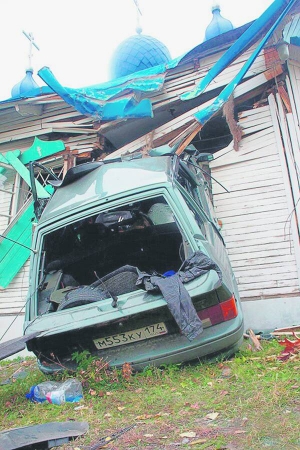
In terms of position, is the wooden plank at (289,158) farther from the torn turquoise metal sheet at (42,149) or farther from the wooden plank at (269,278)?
the torn turquoise metal sheet at (42,149)

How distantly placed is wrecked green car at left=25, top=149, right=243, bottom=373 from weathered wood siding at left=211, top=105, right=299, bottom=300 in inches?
77.3

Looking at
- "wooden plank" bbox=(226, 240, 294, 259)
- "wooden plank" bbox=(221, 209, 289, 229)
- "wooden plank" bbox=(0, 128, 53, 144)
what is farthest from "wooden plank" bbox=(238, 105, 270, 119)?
"wooden plank" bbox=(0, 128, 53, 144)

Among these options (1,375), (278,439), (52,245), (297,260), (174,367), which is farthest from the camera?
(297,260)

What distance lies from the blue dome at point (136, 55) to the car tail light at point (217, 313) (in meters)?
10.6

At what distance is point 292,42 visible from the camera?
680 centimetres

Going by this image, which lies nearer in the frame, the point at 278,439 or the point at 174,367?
the point at 278,439

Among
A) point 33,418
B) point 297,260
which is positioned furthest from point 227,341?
point 297,260

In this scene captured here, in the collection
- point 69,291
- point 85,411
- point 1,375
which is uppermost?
point 69,291

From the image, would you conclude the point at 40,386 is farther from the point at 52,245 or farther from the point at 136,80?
the point at 136,80

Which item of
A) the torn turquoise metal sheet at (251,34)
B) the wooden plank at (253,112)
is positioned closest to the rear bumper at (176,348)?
the torn turquoise metal sheet at (251,34)

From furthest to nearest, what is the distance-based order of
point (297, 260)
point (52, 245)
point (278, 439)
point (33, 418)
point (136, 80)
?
point (136, 80) < point (297, 260) < point (52, 245) < point (33, 418) < point (278, 439)

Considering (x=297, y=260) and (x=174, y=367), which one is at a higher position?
(x=174, y=367)

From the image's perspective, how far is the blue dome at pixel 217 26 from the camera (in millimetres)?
13273

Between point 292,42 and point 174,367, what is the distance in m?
6.41
